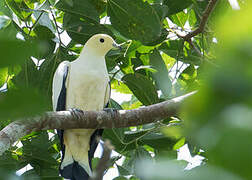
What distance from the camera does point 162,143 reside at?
2963 mm

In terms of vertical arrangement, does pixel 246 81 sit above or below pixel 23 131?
above

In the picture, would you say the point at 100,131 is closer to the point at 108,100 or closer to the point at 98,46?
the point at 108,100

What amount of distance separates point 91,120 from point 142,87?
0.53m

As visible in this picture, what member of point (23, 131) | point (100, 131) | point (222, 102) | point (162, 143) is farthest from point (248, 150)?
point (100, 131)

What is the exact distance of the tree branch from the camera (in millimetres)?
2105

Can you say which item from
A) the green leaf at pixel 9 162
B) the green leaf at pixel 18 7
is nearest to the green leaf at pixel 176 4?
the green leaf at pixel 18 7

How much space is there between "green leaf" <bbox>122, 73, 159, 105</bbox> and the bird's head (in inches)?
26.5

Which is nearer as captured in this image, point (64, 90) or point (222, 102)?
point (222, 102)

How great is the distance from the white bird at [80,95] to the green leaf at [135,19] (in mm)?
536

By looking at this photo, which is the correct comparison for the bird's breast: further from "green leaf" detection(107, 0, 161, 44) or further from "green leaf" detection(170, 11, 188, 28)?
"green leaf" detection(170, 11, 188, 28)

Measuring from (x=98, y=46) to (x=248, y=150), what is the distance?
10.4 ft

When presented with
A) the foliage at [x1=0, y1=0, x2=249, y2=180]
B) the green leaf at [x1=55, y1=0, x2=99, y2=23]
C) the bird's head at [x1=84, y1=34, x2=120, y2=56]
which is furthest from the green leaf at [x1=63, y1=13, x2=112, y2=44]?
the bird's head at [x1=84, y1=34, x2=120, y2=56]

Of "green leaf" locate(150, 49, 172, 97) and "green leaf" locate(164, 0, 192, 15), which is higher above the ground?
"green leaf" locate(164, 0, 192, 15)

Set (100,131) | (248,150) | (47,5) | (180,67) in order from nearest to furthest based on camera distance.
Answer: (248,150)
(47,5)
(100,131)
(180,67)
